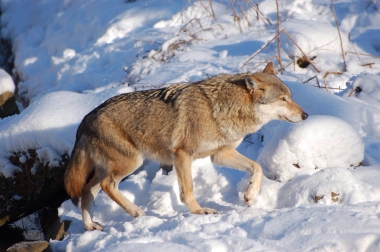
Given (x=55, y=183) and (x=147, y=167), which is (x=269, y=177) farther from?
(x=55, y=183)

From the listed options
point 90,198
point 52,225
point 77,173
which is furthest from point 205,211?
point 52,225

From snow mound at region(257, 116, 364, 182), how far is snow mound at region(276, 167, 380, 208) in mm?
256

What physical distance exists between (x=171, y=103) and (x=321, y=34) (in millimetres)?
4592

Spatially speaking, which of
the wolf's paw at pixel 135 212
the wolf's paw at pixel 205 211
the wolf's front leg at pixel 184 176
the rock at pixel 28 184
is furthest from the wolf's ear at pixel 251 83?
the rock at pixel 28 184

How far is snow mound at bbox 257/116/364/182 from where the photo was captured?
5.06m

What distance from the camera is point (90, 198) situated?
17.1ft

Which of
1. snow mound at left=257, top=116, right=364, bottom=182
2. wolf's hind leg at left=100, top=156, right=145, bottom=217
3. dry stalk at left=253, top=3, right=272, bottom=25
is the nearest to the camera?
snow mound at left=257, top=116, right=364, bottom=182

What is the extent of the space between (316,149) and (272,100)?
2.42 ft

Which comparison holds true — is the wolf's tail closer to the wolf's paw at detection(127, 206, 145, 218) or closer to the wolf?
the wolf

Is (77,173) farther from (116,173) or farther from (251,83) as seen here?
(251,83)

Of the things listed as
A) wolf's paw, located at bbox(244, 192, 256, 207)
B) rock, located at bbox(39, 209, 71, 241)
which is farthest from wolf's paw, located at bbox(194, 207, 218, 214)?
rock, located at bbox(39, 209, 71, 241)

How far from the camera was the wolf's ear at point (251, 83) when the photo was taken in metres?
4.91

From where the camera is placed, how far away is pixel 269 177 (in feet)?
17.3

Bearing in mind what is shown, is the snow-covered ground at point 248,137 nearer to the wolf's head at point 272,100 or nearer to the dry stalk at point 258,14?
the dry stalk at point 258,14
